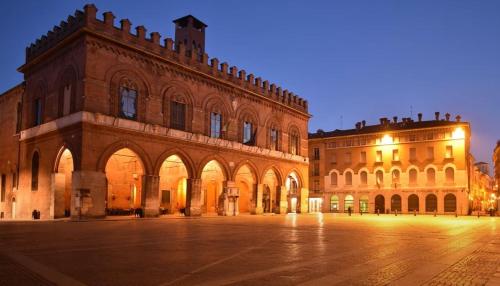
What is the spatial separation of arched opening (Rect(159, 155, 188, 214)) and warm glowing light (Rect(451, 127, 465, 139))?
36202mm

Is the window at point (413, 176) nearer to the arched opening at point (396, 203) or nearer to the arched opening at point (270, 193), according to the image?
the arched opening at point (396, 203)

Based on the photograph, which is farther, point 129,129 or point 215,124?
point 215,124

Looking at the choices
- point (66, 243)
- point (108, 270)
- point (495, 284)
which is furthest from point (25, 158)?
point (495, 284)

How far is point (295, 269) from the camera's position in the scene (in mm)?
8469

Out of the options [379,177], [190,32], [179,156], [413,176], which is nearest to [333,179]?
[379,177]

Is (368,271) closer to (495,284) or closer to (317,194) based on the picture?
(495,284)

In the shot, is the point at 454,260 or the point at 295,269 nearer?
the point at 295,269

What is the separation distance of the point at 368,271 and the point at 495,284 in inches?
83.1

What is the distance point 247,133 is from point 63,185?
17069mm

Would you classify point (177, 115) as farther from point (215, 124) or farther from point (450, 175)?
point (450, 175)

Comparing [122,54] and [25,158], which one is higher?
[122,54]

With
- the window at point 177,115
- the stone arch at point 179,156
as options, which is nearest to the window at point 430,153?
the stone arch at point 179,156

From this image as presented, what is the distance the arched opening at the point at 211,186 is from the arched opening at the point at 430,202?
3009 cm

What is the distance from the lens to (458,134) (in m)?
55.8
